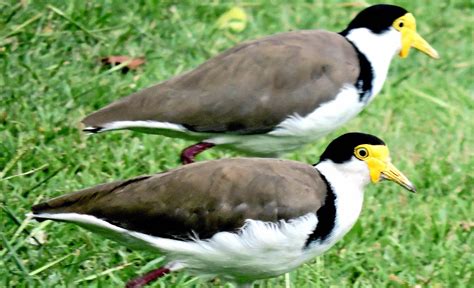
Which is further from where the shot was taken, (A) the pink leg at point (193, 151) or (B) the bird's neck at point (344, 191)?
(A) the pink leg at point (193, 151)

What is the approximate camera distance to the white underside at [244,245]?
5051mm

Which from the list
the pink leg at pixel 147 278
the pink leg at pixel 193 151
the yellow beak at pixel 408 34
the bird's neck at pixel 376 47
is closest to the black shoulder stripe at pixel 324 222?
the pink leg at pixel 147 278

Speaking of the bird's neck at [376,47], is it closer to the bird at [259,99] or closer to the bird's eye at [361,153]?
the bird at [259,99]

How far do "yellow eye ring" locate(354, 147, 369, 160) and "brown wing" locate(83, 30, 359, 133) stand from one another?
90 cm

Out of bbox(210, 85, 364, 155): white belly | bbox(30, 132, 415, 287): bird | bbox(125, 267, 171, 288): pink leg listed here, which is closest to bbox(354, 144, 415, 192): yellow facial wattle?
bbox(30, 132, 415, 287): bird

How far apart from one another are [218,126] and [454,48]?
3251mm

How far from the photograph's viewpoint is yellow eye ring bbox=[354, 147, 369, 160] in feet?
18.0

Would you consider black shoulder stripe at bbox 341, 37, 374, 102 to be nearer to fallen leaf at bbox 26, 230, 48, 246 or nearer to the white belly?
the white belly

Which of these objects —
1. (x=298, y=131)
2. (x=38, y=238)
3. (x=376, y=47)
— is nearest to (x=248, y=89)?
(x=298, y=131)

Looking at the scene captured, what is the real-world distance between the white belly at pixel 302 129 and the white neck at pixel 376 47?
280 mm

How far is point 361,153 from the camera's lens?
18.1 ft

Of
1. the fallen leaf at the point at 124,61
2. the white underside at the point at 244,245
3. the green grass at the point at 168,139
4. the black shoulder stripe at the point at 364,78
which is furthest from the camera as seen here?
the fallen leaf at the point at 124,61

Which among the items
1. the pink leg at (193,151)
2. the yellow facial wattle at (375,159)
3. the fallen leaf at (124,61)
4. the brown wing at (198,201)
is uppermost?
the brown wing at (198,201)

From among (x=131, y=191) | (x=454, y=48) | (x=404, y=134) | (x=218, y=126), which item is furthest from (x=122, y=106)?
(x=454, y=48)
